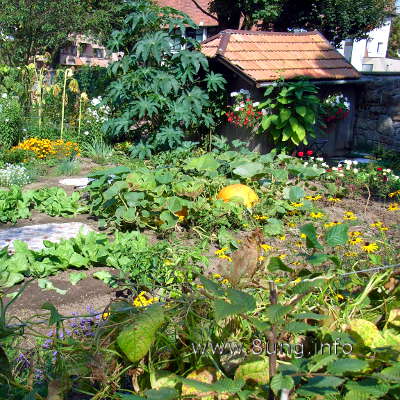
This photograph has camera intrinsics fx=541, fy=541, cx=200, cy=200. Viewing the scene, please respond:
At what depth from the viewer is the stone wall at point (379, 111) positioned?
1024cm

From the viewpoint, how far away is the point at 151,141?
9.95 meters

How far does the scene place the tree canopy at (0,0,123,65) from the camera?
1725 centimetres

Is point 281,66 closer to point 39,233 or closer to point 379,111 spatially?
point 379,111

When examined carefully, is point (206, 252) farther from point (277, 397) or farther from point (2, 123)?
point (2, 123)

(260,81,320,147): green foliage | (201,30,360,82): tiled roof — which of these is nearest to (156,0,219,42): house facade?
(201,30,360,82): tiled roof

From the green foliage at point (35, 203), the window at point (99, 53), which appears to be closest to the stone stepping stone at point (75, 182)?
the green foliage at point (35, 203)

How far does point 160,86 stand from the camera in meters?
9.46

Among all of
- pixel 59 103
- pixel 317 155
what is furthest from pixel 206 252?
pixel 59 103

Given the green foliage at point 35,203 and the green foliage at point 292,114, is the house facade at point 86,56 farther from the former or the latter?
the green foliage at point 35,203

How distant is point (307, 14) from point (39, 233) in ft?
56.7

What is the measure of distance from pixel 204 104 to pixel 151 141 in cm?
119

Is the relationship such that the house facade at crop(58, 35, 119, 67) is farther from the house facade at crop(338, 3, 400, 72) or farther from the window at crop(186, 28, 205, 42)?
the house facade at crop(338, 3, 400, 72)

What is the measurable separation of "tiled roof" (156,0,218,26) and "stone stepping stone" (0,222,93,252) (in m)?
24.6

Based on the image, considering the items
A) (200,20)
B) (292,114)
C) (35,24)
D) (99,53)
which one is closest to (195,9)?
(200,20)
